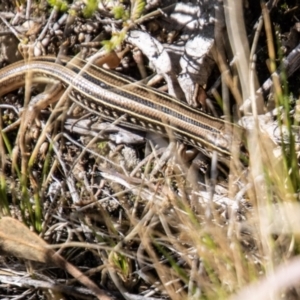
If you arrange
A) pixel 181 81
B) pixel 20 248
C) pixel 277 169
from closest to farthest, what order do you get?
pixel 277 169, pixel 20 248, pixel 181 81

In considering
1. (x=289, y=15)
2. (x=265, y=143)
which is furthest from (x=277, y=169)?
(x=289, y=15)

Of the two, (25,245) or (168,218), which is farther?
(25,245)

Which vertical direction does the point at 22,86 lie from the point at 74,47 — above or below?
below

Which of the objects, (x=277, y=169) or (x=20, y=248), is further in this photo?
(x=20, y=248)

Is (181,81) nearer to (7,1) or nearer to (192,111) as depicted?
(192,111)

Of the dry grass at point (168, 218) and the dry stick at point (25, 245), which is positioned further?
the dry stick at point (25, 245)

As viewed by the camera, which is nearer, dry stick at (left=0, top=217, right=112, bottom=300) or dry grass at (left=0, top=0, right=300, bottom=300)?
dry grass at (left=0, top=0, right=300, bottom=300)

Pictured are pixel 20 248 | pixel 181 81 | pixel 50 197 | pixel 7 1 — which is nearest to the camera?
pixel 20 248

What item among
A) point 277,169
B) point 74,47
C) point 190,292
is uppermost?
point 74,47
